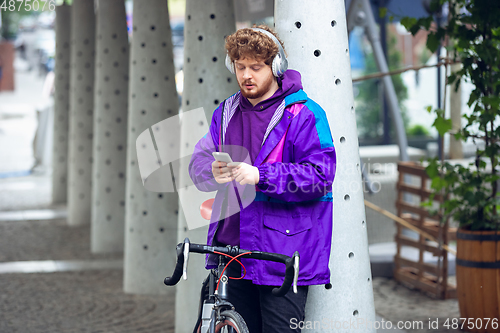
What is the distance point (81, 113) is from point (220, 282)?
23.9 ft

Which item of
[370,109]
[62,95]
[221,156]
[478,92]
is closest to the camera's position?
[221,156]

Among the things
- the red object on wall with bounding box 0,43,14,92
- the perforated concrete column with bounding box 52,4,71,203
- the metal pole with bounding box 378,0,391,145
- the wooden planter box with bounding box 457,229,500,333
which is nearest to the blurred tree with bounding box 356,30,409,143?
the metal pole with bounding box 378,0,391,145

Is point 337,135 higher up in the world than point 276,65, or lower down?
lower down

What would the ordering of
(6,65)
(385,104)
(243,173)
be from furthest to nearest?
(6,65) → (385,104) → (243,173)

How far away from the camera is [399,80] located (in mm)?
13781

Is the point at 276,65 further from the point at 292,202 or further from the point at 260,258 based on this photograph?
the point at 260,258

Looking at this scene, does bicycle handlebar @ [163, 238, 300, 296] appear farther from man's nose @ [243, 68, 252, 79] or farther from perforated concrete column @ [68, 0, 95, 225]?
perforated concrete column @ [68, 0, 95, 225]

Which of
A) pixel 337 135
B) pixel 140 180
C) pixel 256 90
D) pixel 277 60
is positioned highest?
pixel 277 60

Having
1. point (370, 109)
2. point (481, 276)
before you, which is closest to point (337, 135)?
point (481, 276)

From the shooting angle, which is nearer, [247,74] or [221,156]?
[221,156]

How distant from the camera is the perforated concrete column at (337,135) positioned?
3.20 meters

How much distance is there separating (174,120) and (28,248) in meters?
3.37

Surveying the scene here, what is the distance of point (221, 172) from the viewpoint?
237 centimetres

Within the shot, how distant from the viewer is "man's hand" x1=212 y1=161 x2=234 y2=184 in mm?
2352
